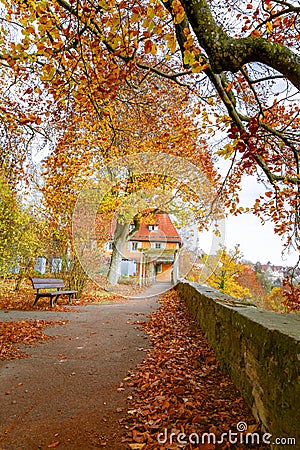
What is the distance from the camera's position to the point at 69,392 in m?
2.99

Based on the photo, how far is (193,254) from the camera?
33.3 feet

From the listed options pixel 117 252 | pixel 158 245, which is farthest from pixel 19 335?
pixel 117 252

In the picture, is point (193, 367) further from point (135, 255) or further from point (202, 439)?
point (135, 255)

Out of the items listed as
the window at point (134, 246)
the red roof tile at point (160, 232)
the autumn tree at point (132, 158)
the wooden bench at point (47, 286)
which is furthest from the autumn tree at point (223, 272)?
the wooden bench at point (47, 286)

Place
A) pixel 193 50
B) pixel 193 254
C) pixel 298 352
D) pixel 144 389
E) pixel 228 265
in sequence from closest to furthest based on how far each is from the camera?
pixel 298 352, pixel 144 389, pixel 193 50, pixel 193 254, pixel 228 265

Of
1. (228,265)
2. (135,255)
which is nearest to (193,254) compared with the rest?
(228,265)

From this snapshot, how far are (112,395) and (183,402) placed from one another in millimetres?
707

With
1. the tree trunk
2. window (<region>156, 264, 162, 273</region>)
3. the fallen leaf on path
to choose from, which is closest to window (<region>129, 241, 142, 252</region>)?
the tree trunk

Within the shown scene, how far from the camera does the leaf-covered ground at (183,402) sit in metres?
2.15

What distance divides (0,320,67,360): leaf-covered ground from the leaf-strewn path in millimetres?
226

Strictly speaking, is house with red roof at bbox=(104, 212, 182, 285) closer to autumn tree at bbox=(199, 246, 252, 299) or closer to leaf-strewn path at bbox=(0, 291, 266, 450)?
autumn tree at bbox=(199, 246, 252, 299)

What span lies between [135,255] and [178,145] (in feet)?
22.1

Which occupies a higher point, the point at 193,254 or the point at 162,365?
the point at 193,254

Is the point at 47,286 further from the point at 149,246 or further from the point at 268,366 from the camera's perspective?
the point at 268,366
